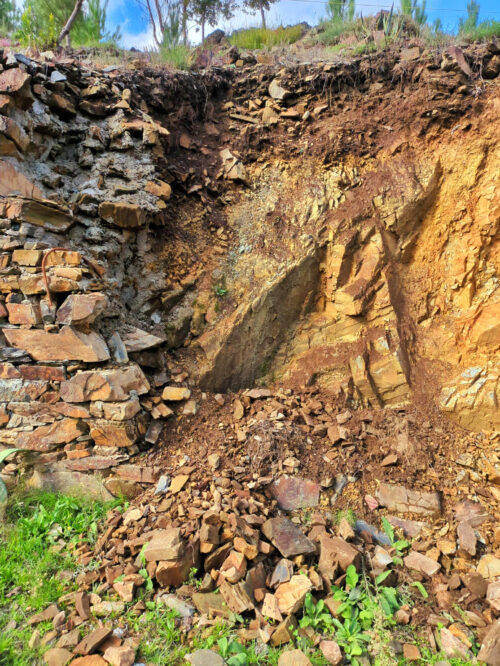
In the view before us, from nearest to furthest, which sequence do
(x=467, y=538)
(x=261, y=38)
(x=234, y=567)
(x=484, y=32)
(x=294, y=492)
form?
1. (x=234, y=567)
2. (x=467, y=538)
3. (x=294, y=492)
4. (x=484, y=32)
5. (x=261, y=38)

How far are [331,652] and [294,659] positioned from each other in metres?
0.27

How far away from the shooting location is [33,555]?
306 cm

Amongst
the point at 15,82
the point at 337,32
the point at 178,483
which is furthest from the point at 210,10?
the point at 178,483

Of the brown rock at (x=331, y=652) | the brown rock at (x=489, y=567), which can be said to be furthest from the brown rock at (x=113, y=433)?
the brown rock at (x=489, y=567)

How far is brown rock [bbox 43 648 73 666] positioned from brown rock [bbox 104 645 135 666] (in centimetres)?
22

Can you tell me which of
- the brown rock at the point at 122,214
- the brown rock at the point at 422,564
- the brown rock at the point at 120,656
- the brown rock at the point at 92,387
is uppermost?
the brown rock at the point at 122,214

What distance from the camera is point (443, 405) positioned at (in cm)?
432

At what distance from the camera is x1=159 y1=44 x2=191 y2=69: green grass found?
612 cm

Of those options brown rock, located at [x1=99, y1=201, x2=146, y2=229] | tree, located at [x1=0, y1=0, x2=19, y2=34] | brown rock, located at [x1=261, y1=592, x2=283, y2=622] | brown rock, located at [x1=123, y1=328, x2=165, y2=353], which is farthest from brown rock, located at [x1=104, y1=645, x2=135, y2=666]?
tree, located at [x1=0, y1=0, x2=19, y2=34]

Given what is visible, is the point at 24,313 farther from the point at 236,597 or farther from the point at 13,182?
the point at 236,597

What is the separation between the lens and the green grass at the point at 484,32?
593 cm

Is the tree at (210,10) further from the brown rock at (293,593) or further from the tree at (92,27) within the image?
the brown rock at (293,593)

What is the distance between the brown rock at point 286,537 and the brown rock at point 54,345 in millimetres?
2176

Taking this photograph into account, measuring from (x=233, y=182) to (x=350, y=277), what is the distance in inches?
83.3
